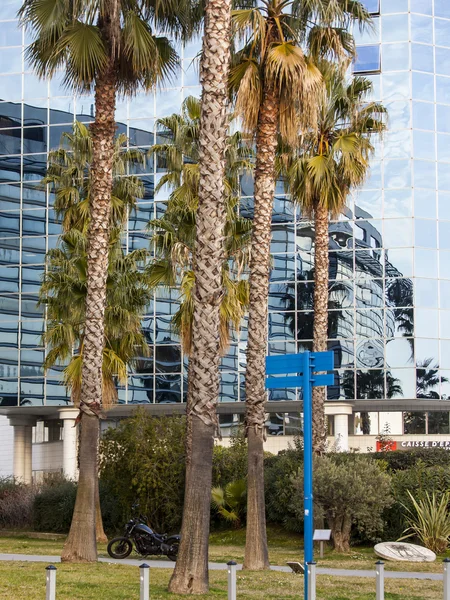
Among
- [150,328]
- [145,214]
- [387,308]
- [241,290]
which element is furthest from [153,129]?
[241,290]

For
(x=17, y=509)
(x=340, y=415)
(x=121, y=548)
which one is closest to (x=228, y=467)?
(x=17, y=509)

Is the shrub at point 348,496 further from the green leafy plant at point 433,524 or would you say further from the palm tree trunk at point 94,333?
the palm tree trunk at point 94,333

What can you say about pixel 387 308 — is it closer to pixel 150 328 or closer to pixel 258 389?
pixel 150 328

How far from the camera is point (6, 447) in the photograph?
5916cm

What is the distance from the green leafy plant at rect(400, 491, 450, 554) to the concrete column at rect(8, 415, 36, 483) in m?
34.4

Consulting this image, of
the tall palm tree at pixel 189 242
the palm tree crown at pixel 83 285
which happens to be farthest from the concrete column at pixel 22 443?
the tall palm tree at pixel 189 242

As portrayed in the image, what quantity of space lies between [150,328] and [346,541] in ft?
88.7

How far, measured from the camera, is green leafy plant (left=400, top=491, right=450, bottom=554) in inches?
972

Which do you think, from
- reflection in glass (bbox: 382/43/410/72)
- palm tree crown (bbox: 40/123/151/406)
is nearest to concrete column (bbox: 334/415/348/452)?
reflection in glass (bbox: 382/43/410/72)

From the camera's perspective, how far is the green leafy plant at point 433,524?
24688mm

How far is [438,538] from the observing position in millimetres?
24625

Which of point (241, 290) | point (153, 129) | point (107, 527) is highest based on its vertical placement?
point (153, 129)

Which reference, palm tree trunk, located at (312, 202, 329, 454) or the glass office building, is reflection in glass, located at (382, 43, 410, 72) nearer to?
the glass office building

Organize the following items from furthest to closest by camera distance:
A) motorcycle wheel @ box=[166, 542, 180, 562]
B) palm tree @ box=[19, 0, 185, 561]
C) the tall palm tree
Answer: the tall palm tree < motorcycle wheel @ box=[166, 542, 180, 562] < palm tree @ box=[19, 0, 185, 561]
